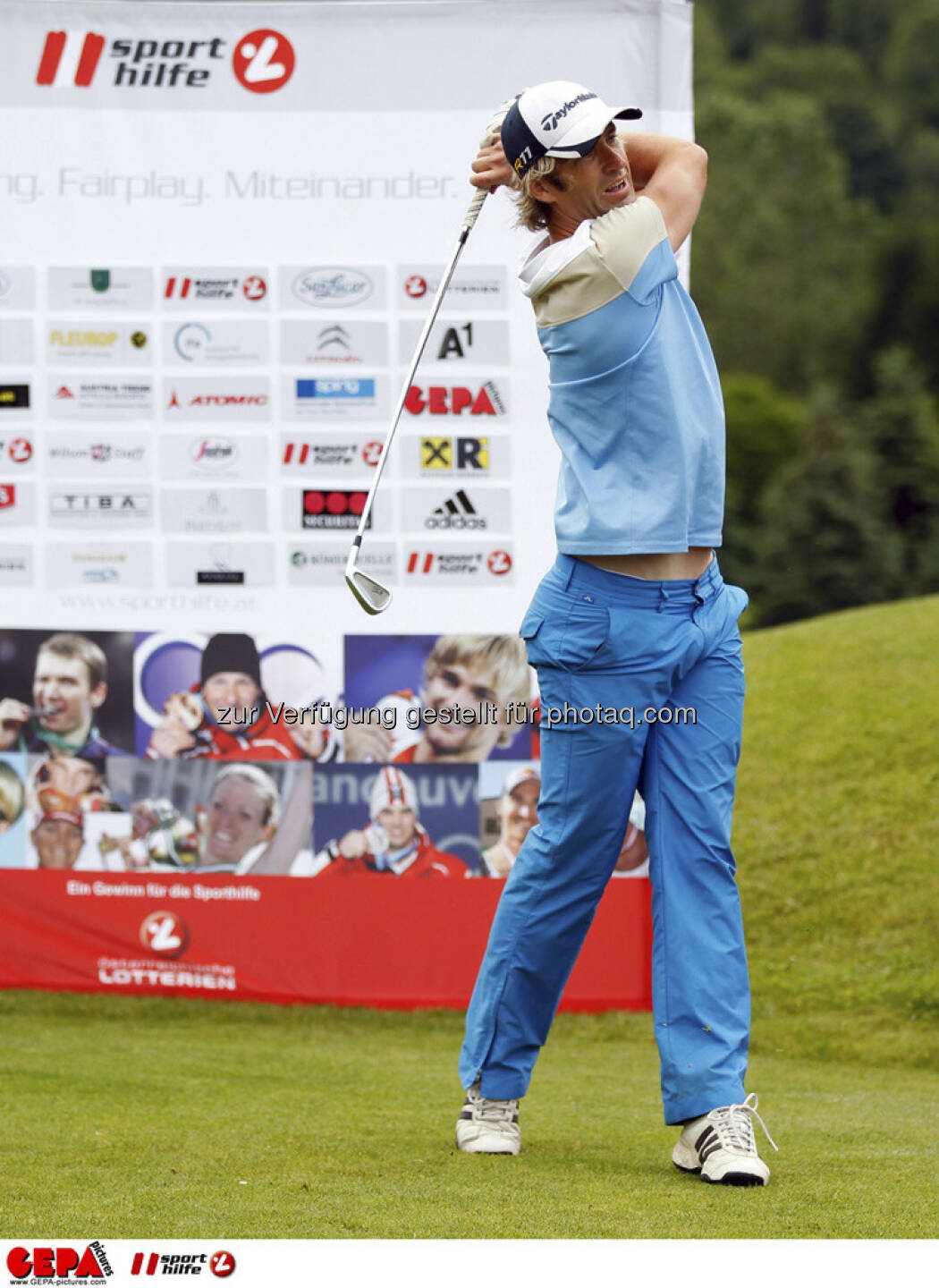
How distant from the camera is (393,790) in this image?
5273mm

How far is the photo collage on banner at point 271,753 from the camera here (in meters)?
5.22

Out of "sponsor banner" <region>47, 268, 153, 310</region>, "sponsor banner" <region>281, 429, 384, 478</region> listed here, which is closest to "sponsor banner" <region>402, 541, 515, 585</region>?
"sponsor banner" <region>281, 429, 384, 478</region>

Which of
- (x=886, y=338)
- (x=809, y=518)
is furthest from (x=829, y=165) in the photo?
(x=809, y=518)

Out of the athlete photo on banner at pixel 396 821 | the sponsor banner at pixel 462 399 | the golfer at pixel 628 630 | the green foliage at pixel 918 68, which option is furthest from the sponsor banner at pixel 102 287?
the green foliage at pixel 918 68

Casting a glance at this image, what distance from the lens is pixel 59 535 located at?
5266 mm

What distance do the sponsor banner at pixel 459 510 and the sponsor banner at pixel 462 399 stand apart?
0.21 meters

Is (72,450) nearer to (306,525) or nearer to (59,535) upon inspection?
(59,535)

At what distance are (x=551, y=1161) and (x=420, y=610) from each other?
6.79ft

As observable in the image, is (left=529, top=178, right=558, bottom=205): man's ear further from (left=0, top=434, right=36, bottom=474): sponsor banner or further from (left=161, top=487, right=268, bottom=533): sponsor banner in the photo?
(left=0, top=434, right=36, bottom=474): sponsor banner

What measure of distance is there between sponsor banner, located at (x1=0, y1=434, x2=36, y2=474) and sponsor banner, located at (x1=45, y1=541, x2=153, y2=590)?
247 mm

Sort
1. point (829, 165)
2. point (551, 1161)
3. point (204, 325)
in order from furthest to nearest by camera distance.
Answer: point (829, 165), point (204, 325), point (551, 1161)
